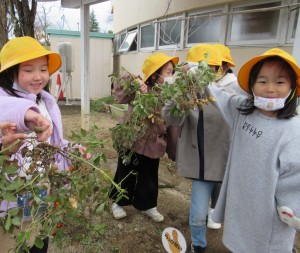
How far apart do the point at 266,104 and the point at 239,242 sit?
0.78 metres

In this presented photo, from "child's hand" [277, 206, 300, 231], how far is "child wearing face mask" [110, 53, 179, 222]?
94 cm

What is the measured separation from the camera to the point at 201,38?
4.91 m

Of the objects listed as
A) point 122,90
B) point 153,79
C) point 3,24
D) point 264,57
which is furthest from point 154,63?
point 3,24

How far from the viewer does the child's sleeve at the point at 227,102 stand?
1748 mm

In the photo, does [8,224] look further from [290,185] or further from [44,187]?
[290,185]

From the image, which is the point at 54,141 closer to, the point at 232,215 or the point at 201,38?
the point at 232,215

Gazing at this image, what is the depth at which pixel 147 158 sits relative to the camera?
8.26ft

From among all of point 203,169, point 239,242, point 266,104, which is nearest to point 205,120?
point 203,169

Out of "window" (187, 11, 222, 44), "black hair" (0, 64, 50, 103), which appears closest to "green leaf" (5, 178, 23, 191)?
"black hair" (0, 64, 50, 103)

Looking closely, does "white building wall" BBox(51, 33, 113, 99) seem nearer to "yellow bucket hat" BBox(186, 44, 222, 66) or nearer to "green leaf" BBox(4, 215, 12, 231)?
"yellow bucket hat" BBox(186, 44, 222, 66)

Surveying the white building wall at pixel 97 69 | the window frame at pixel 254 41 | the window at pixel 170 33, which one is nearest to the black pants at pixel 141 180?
the window frame at pixel 254 41

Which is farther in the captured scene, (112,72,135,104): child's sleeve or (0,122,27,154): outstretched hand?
(112,72,135,104): child's sleeve

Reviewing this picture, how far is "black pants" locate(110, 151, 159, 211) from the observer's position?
2551 millimetres

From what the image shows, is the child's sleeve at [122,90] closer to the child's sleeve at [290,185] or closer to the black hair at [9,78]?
the black hair at [9,78]
